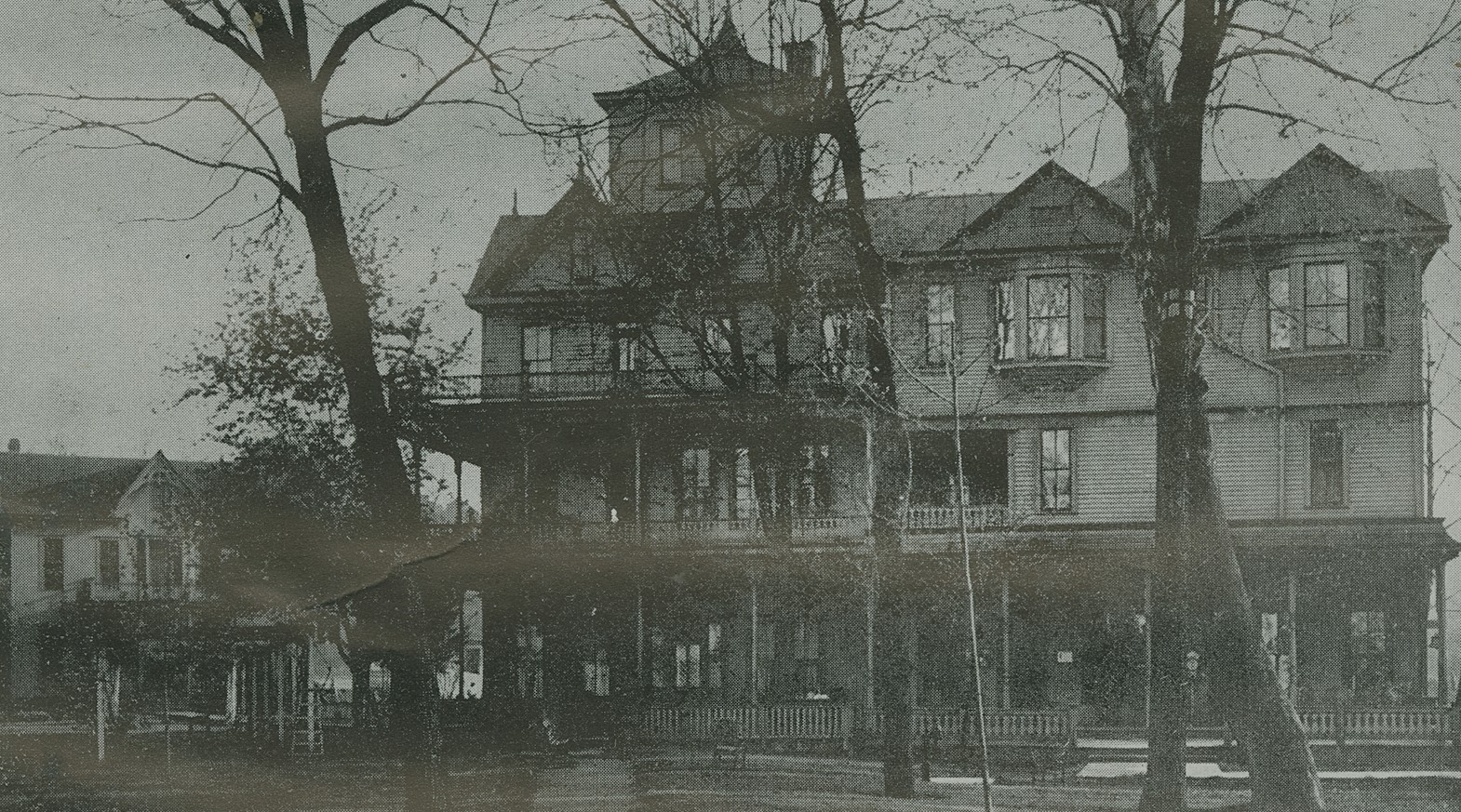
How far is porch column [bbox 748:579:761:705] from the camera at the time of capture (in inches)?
332

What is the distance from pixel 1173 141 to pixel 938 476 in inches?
87.5

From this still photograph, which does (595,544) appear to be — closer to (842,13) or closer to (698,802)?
(698,802)

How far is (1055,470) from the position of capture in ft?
23.5

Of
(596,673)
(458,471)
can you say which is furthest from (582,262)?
(596,673)

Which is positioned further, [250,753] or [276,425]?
[250,753]

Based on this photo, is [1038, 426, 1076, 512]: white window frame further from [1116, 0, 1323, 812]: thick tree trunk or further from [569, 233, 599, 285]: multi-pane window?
[569, 233, 599, 285]: multi-pane window

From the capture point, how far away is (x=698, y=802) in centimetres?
777

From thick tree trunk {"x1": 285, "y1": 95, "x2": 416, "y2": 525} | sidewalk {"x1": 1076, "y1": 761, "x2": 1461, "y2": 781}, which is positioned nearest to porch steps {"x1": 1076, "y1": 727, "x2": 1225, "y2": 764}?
sidewalk {"x1": 1076, "y1": 761, "x2": 1461, "y2": 781}

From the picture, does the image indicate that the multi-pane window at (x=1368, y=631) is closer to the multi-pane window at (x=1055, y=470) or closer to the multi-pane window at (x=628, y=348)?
the multi-pane window at (x=1055, y=470)

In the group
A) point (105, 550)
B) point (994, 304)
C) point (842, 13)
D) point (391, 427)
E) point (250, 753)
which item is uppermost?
point (842, 13)

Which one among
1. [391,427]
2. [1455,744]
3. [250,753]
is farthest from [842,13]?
[250,753]

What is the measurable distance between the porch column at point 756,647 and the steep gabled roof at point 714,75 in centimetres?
330

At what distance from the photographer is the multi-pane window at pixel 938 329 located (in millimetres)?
7273

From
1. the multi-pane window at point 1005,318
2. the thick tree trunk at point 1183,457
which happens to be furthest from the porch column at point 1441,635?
the multi-pane window at point 1005,318
